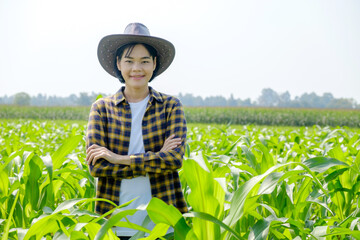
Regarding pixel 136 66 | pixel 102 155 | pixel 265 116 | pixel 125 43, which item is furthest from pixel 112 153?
pixel 265 116

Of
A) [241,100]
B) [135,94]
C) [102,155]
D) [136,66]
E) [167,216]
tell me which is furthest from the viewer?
[241,100]

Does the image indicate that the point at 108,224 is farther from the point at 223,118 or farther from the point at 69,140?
the point at 223,118

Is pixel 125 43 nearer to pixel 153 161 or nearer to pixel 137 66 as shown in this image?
pixel 137 66

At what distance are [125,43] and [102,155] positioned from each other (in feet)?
1.95

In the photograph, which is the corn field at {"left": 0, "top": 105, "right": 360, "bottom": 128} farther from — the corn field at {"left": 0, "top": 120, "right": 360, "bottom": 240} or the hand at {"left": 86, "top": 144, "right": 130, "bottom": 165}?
the hand at {"left": 86, "top": 144, "right": 130, "bottom": 165}

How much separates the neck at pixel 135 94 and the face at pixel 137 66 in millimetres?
40

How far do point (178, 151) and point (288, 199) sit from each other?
776 mm

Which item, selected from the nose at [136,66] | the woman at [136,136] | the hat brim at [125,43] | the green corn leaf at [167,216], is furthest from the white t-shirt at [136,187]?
the green corn leaf at [167,216]

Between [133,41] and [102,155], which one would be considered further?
[133,41]

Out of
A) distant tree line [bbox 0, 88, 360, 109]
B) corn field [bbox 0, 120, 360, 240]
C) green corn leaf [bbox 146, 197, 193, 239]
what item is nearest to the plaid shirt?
corn field [bbox 0, 120, 360, 240]

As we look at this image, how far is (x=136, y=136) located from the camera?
182 centimetres

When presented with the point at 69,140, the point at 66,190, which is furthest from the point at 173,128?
the point at 66,190

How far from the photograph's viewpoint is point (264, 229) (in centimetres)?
131

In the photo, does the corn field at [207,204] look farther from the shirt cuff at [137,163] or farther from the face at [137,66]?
the face at [137,66]
